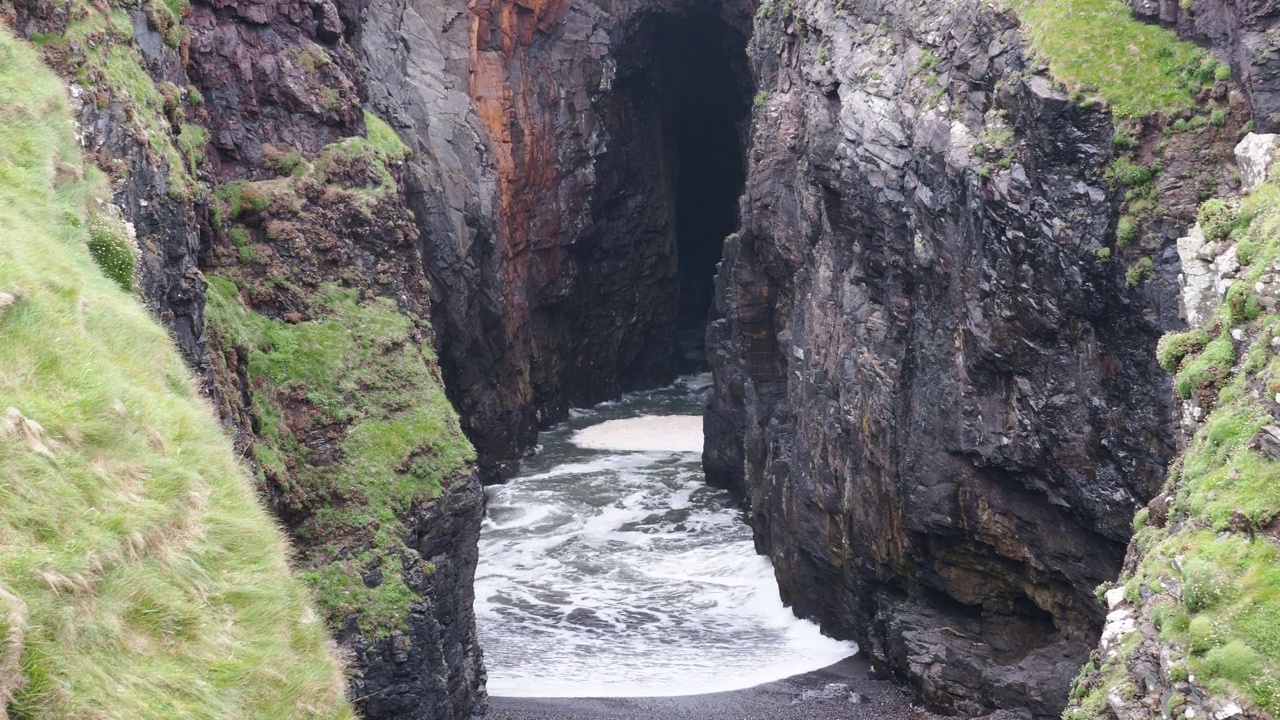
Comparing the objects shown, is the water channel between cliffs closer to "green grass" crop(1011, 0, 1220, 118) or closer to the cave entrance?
the cave entrance

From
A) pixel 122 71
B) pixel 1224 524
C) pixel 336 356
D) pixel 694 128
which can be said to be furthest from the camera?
pixel 694 128

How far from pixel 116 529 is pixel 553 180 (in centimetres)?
4644

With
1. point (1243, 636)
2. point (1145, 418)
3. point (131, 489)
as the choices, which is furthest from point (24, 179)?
point (1145, 418)

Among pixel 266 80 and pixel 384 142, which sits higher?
pixel 266 80

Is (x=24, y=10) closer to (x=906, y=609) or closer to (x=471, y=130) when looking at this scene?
(x=906, y=609)

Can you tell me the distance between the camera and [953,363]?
2783 cm

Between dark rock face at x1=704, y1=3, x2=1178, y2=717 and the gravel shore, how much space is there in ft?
3.29

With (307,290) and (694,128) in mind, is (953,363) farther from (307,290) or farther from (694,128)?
(694,128)

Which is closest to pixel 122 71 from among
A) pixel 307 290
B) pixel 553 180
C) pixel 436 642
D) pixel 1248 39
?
pixel 307 290

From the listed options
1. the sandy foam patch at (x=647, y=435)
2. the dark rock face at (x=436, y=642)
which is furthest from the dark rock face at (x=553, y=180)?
the dark rock face at (x=436, y=642)

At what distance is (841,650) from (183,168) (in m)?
21.9

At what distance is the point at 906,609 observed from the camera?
3023 cm

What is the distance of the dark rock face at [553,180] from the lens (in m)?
47.6

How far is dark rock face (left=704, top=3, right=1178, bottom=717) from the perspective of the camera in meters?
24.1
